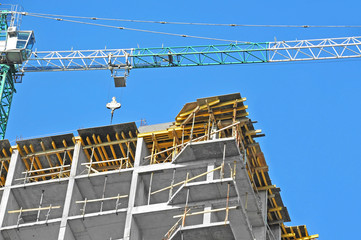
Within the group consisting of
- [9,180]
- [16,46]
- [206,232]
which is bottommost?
[206,232]

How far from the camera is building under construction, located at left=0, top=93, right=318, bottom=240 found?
50500 millimetres

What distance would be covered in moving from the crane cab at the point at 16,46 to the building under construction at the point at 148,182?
101 ft

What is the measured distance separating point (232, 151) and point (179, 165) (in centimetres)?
317

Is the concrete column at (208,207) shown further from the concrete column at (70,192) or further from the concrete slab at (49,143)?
the concrete slab at (49,143)

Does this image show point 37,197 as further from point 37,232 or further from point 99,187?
point 99,187

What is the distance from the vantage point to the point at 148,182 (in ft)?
176

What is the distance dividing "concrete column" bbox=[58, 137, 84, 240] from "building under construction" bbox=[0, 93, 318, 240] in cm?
6

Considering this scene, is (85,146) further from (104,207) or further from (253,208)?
(253,208)

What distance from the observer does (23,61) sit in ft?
293

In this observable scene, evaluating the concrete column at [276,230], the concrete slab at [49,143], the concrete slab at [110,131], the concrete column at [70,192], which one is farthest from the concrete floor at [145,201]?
the concrete column at [276,230]

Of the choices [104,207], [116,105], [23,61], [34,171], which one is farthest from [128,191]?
[23,61]

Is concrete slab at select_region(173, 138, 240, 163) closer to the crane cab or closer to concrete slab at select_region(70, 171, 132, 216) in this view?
concrete slab at select_region(70, 171, 132, 216)

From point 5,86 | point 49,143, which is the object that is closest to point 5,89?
point 5,86

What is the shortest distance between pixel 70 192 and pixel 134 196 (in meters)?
4.26
